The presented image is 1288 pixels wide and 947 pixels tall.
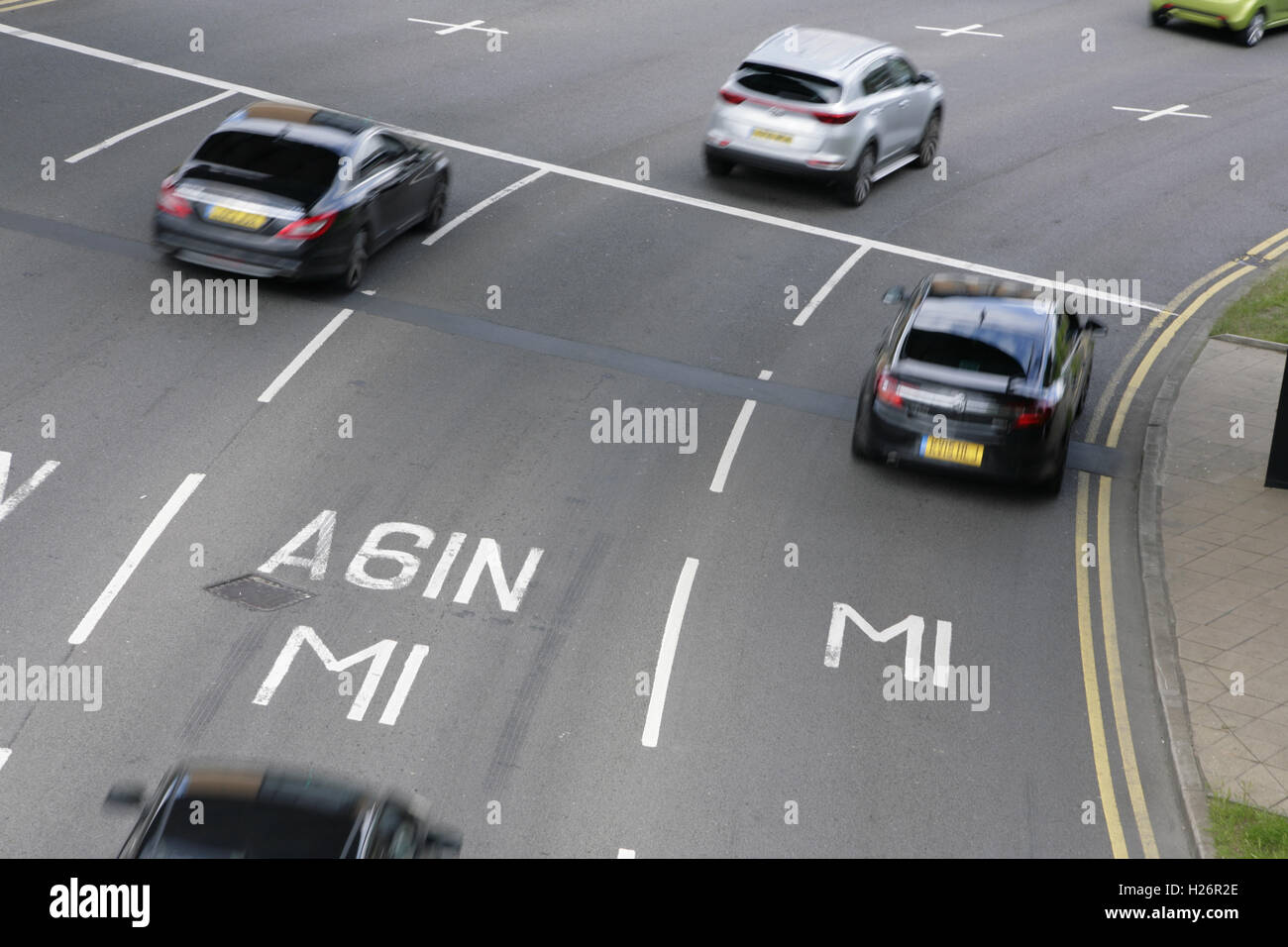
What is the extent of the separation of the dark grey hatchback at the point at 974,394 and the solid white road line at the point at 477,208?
6833mm

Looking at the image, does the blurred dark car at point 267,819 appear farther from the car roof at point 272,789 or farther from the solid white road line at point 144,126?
the solid white road line at point 144,126

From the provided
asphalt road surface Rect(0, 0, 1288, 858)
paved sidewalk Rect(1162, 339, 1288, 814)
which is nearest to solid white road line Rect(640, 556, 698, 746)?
asphalt road surface Rect(0, 0, 1288, 858)

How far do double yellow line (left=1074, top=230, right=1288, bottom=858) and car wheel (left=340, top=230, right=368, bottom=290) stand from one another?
27.3 ft

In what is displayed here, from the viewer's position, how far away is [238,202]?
53.8 feet

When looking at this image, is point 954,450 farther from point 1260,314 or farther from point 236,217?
point 236,217

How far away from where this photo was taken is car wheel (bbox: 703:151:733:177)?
2158cm

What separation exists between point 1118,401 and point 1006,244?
4416 mm

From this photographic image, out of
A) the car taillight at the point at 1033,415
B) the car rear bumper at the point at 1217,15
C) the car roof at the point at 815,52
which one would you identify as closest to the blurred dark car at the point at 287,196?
the car roof at the point at 815,52

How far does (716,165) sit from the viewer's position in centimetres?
2194

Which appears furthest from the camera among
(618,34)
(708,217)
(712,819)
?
(618,34)

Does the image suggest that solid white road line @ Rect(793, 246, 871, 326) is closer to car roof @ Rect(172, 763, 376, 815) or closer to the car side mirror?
car roof @ Rect(172, 763, 376, 815)

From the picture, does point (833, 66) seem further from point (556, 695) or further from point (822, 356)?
point (556, 695)
